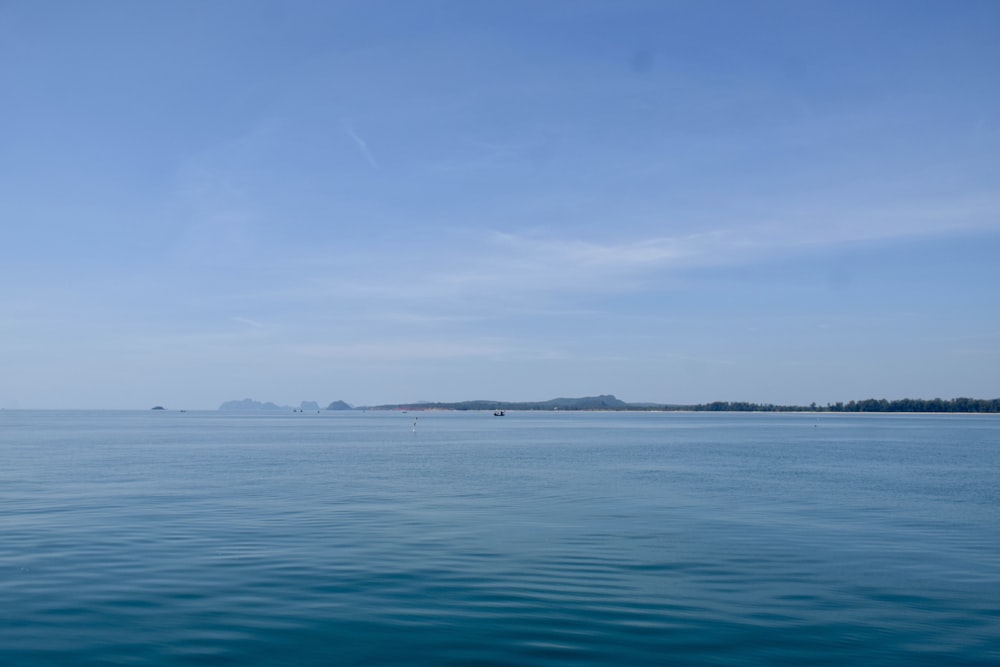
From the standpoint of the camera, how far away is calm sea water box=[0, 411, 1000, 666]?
45.1 ft

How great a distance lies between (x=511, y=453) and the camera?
220 ft

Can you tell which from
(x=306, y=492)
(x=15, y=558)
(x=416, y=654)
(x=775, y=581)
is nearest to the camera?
(x=416, y=654)

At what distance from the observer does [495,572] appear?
1933 cm

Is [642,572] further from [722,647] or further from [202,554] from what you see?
[202,554]

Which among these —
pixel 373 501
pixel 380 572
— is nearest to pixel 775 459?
pixel 373 501

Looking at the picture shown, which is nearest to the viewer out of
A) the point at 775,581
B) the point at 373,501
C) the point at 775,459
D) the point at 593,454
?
the point at 775,581

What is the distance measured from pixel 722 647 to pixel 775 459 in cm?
5107

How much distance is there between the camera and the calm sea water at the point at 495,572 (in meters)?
13.7

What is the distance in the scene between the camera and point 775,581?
61.8 ft

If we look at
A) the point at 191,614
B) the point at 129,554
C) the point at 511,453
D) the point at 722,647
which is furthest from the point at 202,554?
the point at 511,453

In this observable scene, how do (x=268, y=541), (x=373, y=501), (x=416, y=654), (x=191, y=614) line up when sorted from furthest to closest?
(x=373, y=501)
(x=268, y=541)
(x=191, y=614)
(x=416, y=654)

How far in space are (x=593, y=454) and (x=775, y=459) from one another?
14709 millimetres

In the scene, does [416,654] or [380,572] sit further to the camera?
[380,572]

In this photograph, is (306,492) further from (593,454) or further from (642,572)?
(593,454)
